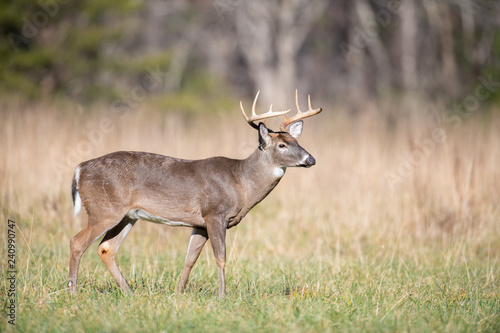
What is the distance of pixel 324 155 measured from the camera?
1066 cm

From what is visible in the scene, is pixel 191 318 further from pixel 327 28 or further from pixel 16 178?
pixel 327 28

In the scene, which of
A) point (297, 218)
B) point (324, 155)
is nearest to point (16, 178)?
point (297, 218)

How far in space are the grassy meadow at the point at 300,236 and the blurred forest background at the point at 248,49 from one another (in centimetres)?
727

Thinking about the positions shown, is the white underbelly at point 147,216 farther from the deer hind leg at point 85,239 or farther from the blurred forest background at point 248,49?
the blurred forest background at point 248,49

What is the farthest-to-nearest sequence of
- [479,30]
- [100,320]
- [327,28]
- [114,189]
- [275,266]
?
1. [327,28]
2. [479,30]
3. [275,266]
4. [114,189]
5. [100,320]

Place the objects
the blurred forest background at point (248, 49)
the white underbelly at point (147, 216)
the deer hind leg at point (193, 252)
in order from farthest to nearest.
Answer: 1. the blurred forest background at point (248, 49)
2. the deer hind leg at point (193, 252)
3. the white underbelly at point (147, 216)

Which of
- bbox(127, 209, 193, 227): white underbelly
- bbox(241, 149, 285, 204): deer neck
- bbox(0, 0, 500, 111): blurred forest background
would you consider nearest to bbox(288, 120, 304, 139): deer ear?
bbox(241, 149, 285, 204): deer neck

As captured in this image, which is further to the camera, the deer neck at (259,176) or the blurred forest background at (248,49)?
the blurred forest background at (248,49)

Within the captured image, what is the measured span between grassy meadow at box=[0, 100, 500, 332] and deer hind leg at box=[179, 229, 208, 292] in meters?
0.11

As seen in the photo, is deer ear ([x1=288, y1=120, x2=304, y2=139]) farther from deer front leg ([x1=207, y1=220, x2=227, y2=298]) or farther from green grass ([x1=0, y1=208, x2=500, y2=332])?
green grass ([x1=0, y1=208, x2=500, y2=332])

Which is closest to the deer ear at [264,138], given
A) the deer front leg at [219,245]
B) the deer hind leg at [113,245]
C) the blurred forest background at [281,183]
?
the deer front leg at [219,245]

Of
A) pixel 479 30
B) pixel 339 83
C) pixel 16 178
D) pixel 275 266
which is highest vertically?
pixel 479 30

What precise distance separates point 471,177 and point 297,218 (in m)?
2.36

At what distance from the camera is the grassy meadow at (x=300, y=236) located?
4.68 meters
